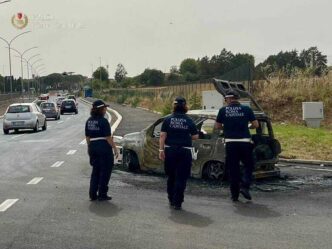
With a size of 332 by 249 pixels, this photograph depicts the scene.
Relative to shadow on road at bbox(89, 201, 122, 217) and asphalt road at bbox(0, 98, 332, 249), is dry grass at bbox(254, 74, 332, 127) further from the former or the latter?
shadow on road at bbox(89, 201, 122, 217)

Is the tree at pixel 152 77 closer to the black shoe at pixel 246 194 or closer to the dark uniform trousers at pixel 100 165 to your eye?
the dark uniform trousers at pixel 100 165

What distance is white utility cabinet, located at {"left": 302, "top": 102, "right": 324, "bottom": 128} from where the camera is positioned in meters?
23.0

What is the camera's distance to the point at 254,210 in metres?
8.52

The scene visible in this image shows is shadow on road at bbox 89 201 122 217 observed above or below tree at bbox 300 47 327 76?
below

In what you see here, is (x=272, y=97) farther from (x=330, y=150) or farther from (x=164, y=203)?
(x=164, y=203)

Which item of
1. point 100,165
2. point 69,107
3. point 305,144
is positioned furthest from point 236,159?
point 69,107

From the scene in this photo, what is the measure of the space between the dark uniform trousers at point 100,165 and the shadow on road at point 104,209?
27 centimetres

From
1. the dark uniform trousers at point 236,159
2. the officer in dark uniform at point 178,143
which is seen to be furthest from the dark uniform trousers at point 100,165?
the dark uniform trousers at point 236,159

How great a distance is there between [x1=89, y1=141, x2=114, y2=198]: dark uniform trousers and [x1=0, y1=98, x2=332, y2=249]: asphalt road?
0.26m

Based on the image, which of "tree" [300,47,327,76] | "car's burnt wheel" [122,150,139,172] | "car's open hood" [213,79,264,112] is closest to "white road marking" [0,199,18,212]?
"car's burnt wheel" [122,150,139,172]

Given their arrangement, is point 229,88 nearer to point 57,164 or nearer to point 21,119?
point 57,164

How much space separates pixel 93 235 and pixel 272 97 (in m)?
23.2

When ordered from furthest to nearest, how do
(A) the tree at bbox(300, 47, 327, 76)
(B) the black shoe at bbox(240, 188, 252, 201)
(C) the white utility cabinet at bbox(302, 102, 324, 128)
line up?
(A) the tree at bbox(300, 47, 327, 76) → (C) the white utility cabinet at bbox(302, 102, 324, 128) → (B) the black shoe at bbox(240, 188, 252, 201)

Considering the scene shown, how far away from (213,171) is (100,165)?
101 inches
